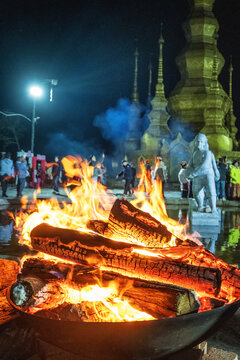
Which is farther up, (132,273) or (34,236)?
(34,236)

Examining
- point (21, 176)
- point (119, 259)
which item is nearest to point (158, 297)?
point (119, 259)

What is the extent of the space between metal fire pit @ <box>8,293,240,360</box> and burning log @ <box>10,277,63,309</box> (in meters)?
0.20

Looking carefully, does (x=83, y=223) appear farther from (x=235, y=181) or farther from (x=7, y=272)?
(x=235, y=181)

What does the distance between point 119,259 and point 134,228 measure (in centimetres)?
68

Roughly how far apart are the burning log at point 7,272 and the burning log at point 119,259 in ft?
1.83

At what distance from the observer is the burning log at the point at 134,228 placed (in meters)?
3.53

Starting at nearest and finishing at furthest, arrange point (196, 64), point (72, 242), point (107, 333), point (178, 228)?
point (107, 333) → point (72, 242) → point (178, 228) → point (196, 64)

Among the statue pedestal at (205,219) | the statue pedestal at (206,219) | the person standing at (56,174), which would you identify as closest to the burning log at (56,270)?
the statue pedestal at (205,219)

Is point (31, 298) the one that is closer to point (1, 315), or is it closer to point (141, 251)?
point (1, 315)

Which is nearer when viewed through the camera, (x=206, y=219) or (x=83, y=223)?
(x=83, y=223)

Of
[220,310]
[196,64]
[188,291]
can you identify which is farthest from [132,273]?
[196,64]

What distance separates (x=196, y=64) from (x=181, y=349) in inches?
1448

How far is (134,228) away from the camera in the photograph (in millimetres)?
3553

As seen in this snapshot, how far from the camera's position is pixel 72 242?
121 inches
